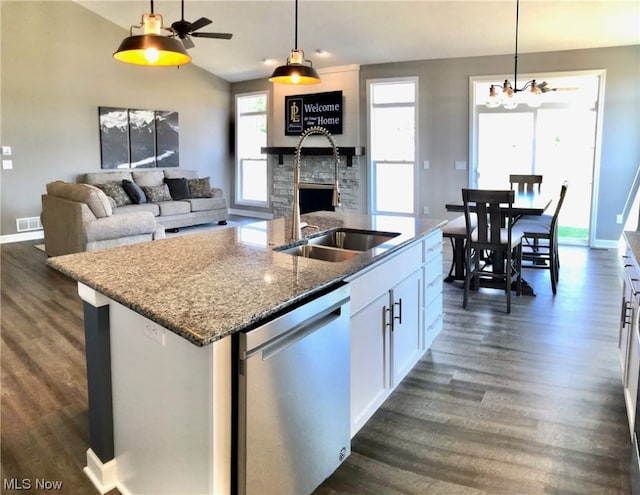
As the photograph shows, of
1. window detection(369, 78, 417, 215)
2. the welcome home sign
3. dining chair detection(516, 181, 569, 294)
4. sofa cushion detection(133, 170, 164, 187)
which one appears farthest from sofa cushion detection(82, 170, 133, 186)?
dining chair detection(516, 181, 569, 294)

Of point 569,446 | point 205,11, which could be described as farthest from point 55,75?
point 569,446

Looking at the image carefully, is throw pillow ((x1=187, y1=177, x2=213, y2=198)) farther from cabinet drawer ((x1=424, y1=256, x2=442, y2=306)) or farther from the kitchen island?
the kitchen island

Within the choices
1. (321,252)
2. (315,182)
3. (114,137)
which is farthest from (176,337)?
(315,182)

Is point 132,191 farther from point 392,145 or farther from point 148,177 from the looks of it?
point 392,145

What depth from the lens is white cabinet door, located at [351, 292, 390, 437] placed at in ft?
7.01

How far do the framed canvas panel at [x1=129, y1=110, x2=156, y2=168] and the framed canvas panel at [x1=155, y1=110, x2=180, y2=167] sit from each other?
0.10 meters

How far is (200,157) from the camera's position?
9.74m

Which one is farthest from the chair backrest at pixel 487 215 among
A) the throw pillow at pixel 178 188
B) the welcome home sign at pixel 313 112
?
the throw pillow at pixel 178 188

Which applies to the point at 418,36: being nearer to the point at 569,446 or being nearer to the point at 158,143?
the point at 158,143

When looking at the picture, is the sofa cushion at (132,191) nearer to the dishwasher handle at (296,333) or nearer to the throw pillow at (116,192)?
the throw pillow at (116,192)

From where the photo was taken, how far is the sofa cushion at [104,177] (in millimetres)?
7812

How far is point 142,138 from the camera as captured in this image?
8664 millimetres

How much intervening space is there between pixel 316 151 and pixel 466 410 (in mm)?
6633

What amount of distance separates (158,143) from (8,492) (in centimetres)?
768
